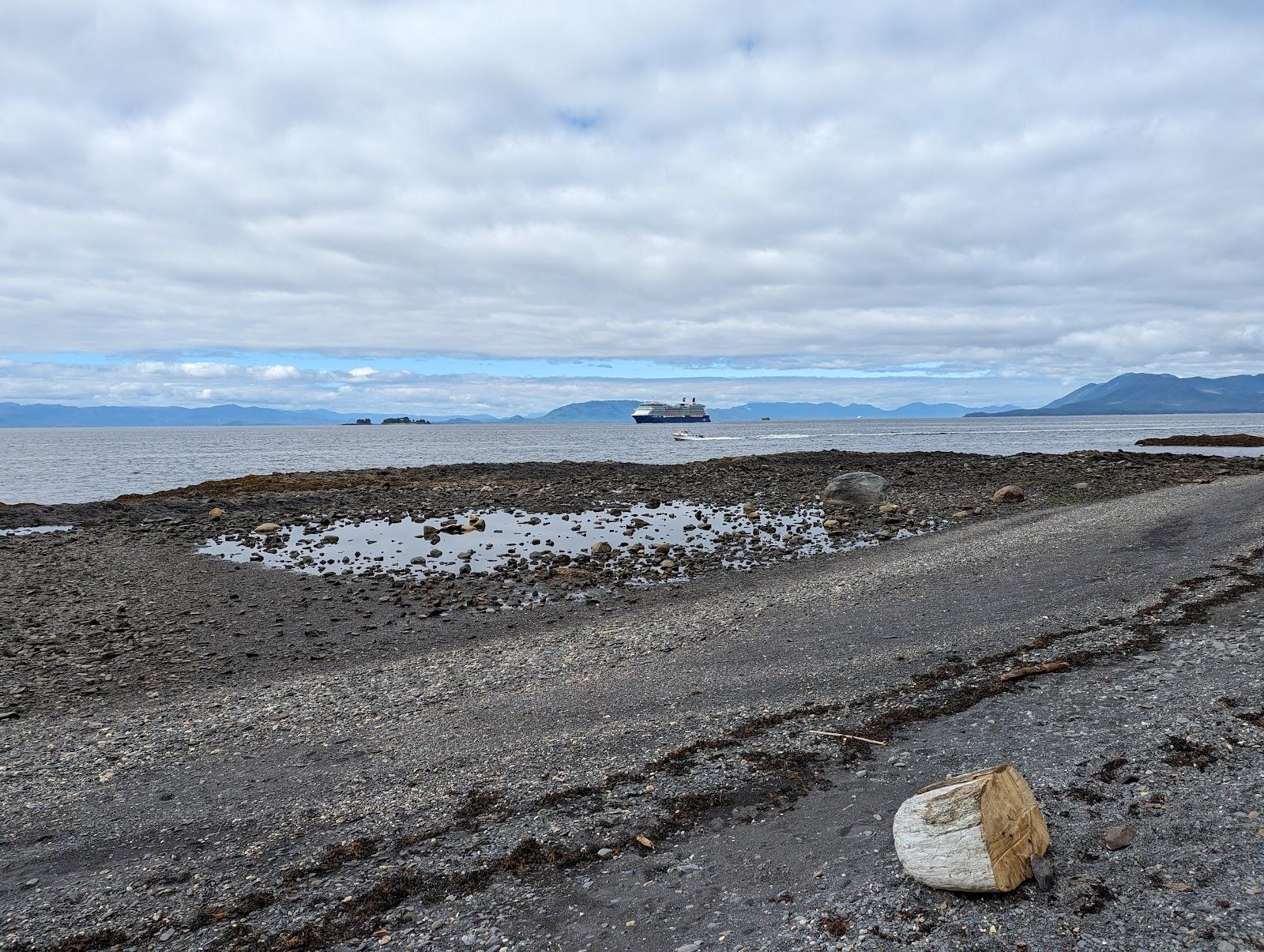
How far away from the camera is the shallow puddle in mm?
19641

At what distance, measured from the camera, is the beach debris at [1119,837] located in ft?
17.3

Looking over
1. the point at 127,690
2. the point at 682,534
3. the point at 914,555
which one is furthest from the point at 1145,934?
the point at 682,534

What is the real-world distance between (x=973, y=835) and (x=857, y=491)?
25455 millimetres

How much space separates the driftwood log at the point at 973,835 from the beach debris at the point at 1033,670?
4331 mm

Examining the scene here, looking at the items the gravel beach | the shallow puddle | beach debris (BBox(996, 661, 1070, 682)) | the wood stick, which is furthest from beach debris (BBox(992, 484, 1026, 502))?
the wood stick

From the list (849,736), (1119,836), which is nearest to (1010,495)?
(849,736)

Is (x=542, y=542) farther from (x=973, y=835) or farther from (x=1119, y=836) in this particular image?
(x=973, y=835)

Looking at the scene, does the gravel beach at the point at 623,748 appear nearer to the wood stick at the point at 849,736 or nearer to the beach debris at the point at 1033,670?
the beach debris at the point at 1033,670

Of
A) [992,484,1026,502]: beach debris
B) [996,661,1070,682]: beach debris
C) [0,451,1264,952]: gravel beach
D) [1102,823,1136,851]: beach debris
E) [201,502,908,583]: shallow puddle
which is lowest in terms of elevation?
[0,451,1264,952]: gravel beach

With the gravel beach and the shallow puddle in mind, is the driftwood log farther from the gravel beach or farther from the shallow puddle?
the shallow puddle

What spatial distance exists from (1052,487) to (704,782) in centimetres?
3013

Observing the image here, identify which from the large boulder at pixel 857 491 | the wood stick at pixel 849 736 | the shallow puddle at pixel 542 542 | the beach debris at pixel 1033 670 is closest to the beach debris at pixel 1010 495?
the large boulder at pixel 857 491

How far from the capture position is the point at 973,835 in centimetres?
468

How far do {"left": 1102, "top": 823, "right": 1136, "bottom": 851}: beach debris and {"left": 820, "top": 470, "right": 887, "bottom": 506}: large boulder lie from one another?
78.9 ft
